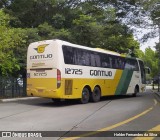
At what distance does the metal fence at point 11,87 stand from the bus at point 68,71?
5821 millimetres

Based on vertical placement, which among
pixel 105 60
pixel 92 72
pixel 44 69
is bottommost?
pixel 92 72

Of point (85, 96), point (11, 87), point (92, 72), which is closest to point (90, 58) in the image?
point (92, 72)

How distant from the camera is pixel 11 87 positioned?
84.8 feet

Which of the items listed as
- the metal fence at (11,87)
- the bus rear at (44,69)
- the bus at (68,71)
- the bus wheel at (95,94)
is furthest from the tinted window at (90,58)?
the metal fence at (11,87)

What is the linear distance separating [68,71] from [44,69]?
1.32 metres

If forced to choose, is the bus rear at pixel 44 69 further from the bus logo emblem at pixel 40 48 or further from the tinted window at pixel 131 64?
the tinted window at pixel 131 64

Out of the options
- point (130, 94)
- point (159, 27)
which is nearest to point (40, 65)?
point (130, 94)

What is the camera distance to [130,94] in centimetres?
2925

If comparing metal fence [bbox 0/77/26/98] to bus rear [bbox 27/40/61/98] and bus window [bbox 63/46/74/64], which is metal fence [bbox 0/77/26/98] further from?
bus window [bbox 63/46/74/64]

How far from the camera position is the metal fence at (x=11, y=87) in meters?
25.3

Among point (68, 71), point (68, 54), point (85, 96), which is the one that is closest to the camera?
point (68, 71)

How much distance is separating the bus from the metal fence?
5.82 metres

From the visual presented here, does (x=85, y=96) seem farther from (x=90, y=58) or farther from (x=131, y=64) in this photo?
(x=131, y=64)

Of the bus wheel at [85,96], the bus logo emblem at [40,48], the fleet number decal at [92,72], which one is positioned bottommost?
the bus wheel at [85,96]
